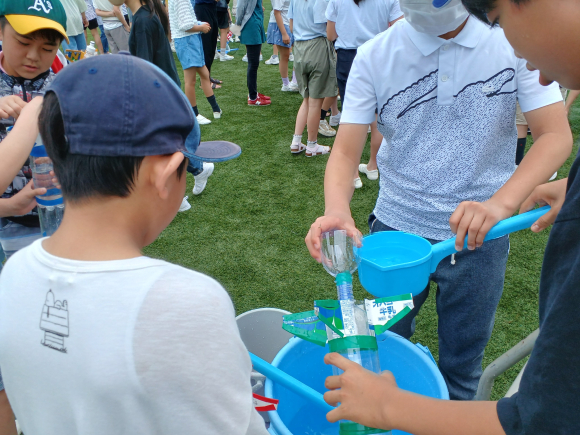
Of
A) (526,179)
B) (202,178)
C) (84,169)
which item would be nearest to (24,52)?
(84,169)

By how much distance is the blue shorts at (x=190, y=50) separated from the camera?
457cm

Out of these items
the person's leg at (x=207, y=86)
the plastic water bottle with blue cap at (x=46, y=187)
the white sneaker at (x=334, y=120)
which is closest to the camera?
the plastic water bottle with blue cap at (x=46, y=187)

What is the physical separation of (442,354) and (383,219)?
1.76ft

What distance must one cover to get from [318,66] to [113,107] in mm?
3901

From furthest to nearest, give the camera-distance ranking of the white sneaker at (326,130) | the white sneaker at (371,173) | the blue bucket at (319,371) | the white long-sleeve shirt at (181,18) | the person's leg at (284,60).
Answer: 1. the person's leg at (284,60)
2. the white sneaker at (326,130)
3. the white long-sleeve shirt at (181,18)
4. the white sneaker at (371,173)
5. the blue bucket at (319,371)

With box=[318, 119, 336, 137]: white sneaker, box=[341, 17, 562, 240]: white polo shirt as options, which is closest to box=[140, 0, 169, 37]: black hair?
box=[318, 119, 336, 137]: white sneaker

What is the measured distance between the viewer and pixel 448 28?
1.24 m

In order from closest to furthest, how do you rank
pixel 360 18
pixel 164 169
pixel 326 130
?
pixel 164 169
pixel 360 18
pixel 326 130

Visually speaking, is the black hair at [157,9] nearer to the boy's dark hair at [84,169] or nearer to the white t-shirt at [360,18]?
the white t-shirt at [360,18]

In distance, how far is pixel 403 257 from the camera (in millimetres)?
1313

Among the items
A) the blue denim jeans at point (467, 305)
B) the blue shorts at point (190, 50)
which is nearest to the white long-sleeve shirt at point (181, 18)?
the blue shorts at point (190, 50)

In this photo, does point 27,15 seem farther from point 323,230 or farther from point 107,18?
point 107,18

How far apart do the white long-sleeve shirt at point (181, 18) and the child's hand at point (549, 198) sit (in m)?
4.10

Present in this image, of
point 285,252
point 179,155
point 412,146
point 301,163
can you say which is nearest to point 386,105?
point 412,146
